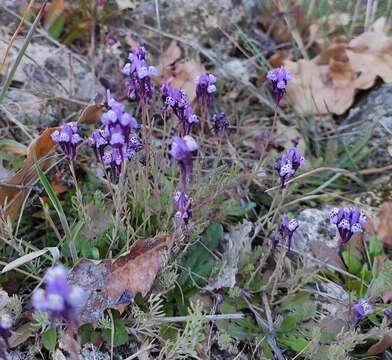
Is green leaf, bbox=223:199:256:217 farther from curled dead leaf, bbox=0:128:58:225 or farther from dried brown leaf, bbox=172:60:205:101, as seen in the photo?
dried brown leaf, bbox=172:60:205:101

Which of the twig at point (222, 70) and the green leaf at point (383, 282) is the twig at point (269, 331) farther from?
the twig at point (222, 70)

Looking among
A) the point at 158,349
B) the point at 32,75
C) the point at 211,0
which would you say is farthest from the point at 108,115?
the point at 211,0

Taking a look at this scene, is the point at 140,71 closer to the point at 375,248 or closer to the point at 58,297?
the point at 58,297

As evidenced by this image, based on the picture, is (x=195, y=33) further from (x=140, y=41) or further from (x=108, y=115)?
(x=108, y=115)

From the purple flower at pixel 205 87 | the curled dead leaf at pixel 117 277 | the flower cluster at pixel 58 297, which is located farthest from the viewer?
the purple flower at pixel 205 87

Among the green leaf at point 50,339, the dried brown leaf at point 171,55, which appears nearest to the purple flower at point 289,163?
the green leaf at point 50,339

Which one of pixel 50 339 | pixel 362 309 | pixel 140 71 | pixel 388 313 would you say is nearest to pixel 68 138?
pixel 140 71
